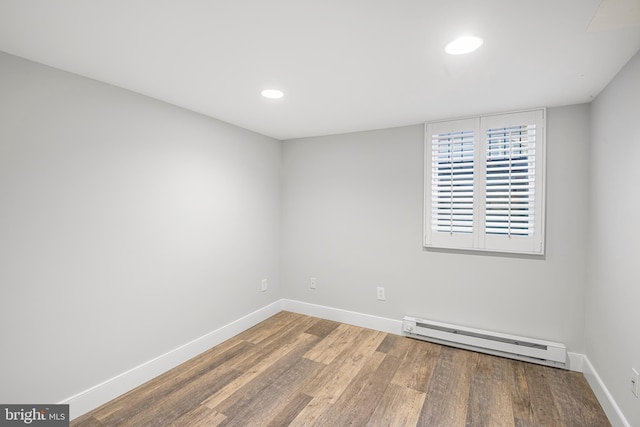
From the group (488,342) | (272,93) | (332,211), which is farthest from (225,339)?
(488,342)

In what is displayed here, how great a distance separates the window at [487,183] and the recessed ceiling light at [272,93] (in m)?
1.54

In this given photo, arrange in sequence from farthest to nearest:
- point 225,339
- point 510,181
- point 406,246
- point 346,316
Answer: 1. point 346,316
2. point 406,246
3. point 225,339
4. point 510,181

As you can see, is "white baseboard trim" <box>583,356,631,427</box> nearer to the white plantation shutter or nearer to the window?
the window

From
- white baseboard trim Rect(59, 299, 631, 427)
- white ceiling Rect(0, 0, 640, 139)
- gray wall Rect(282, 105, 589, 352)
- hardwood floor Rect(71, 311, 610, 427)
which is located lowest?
hardwood floor Rect(71, 311, 610, 427)

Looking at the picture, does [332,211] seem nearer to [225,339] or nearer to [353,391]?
[225,339]

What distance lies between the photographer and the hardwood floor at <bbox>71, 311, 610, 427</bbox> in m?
1.94

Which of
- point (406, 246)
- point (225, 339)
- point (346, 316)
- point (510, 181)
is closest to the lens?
point (510, 181)

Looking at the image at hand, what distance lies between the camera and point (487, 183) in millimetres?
2730

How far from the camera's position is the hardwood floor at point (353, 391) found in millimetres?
1936

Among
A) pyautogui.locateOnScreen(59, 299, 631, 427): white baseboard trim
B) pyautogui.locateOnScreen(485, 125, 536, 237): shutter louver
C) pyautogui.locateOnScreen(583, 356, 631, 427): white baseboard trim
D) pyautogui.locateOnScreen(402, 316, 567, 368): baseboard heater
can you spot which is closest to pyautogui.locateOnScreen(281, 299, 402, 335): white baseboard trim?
pyautogui.locateOnScreen(59, 299, 631, 427): white baseboard trim

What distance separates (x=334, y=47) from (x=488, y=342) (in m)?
2.74

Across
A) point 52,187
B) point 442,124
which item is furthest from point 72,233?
point 442,124

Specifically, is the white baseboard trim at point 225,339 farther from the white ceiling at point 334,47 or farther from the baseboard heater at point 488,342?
the white ceiling at point 334,47

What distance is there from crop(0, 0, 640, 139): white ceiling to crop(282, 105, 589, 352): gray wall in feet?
2.48
